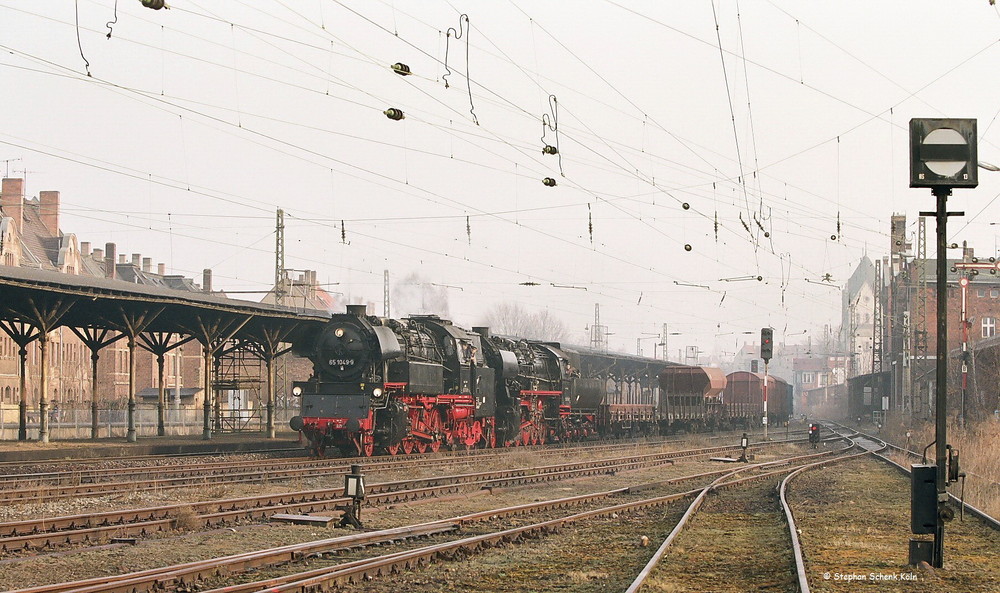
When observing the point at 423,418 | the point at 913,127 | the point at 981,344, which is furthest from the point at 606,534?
the point at 981,344

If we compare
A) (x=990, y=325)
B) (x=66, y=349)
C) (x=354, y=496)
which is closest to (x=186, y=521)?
(x=354, y=496)

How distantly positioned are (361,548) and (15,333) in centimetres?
2258

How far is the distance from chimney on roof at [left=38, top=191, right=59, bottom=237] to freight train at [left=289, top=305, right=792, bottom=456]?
49.8 metres

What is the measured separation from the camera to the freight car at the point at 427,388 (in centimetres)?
2641

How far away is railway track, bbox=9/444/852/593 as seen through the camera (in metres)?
8.95

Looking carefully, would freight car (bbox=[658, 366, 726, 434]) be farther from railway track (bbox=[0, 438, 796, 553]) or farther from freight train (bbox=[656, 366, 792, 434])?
railway track (bbox=[0, 438, 796, 553])

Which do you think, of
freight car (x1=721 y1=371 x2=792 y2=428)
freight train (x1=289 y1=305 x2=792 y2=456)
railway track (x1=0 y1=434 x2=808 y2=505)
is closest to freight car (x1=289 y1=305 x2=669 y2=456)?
freight train (x1=289 y1=305 x2=792 y2=456)

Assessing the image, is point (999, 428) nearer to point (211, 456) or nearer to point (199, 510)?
point (211, 456)

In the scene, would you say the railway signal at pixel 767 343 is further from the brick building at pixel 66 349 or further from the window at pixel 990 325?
the window at pixel 990 325

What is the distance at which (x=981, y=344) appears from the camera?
152 feet

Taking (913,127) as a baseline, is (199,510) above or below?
below

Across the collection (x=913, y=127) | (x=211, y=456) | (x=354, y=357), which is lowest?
(x=211, y=456)

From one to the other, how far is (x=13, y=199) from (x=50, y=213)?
6.58 m

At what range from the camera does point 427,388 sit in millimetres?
28344
